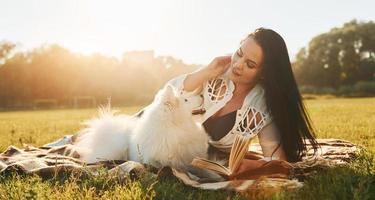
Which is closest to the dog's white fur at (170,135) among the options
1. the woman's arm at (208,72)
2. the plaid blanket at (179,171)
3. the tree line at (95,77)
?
the plaid blanket at (179,171)

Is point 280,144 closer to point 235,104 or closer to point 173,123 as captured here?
point 235,104

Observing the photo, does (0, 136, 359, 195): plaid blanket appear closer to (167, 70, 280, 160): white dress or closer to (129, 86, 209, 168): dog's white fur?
(129, 86, 209, 168): dog's white fur

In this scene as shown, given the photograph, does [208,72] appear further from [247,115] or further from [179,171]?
[179,171]

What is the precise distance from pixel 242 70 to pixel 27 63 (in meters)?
46.1

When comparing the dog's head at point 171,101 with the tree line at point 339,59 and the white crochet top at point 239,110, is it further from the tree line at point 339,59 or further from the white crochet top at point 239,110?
the tree line at point 339,59

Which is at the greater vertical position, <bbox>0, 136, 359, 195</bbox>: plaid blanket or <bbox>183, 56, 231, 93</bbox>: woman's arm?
<bbox>183, 56, 231, 93</bbox>: woman's arm

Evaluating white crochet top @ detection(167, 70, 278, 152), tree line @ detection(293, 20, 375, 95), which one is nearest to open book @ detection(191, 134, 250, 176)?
white crochet top @ detection(167, 70, 278, 152)

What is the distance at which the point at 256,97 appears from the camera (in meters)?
4.29

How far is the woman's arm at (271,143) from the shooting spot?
414cm

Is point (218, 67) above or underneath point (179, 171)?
above

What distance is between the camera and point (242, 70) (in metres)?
4.07

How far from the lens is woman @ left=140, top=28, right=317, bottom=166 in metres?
3.99

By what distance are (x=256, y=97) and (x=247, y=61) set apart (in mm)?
462

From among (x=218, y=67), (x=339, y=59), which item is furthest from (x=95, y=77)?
(x=218, y=67)
